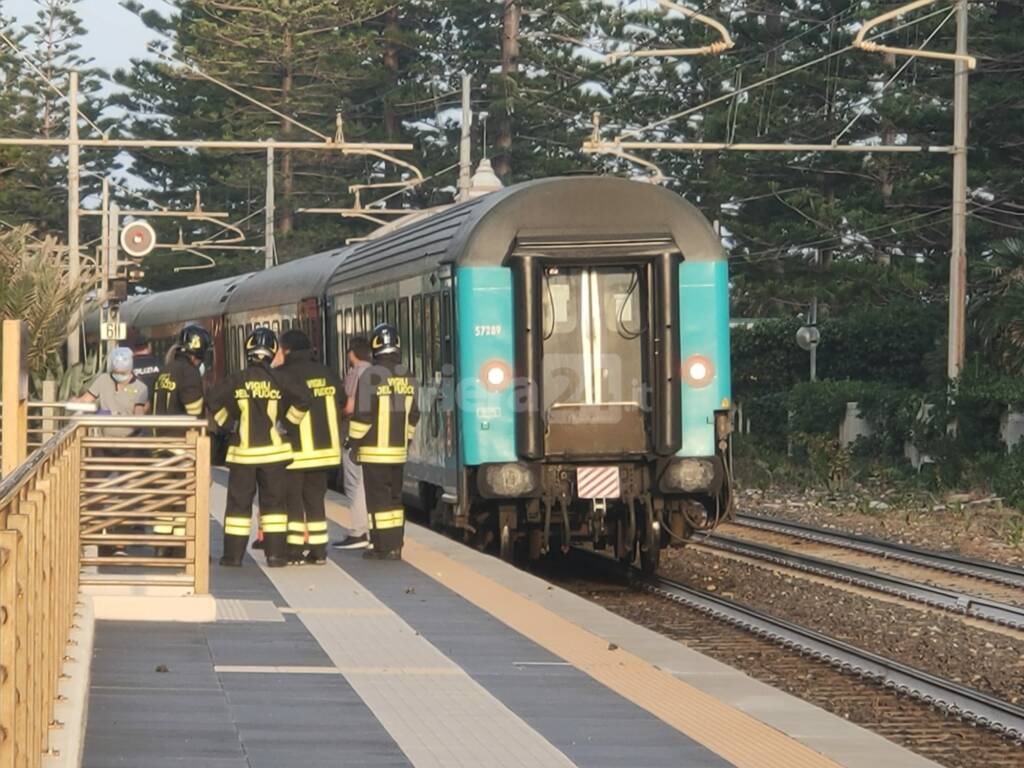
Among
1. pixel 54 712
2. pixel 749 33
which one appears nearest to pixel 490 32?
pixel 749 33

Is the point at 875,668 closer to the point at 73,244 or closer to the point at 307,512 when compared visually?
the point at 307,512

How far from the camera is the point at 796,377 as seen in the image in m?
43.6

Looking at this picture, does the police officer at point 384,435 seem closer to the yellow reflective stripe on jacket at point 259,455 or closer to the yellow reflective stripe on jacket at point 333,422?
the yellow reflective stripe on jacket at point 333,422

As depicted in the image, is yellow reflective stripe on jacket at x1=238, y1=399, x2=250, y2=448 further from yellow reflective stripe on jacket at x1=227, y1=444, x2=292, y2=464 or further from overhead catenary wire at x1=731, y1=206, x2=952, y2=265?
overhead catenary wire at x1=731, y1=206, x2=952, y2=265

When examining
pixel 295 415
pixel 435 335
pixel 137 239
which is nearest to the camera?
pixel 295 415

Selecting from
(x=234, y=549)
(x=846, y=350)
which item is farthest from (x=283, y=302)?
(x=846, y=350)

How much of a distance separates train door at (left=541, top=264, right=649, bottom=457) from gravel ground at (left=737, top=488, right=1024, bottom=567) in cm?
522

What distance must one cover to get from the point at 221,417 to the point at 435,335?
12.8 feet

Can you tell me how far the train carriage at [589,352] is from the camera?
16.6 meters

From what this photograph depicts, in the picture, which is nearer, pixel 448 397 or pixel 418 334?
pixel 448 397

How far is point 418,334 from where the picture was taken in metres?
18.9

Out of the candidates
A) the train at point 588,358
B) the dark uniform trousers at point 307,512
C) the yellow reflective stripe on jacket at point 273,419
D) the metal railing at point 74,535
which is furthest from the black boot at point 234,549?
the train at point 588,358

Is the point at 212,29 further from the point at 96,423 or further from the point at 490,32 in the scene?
the point at 96,423

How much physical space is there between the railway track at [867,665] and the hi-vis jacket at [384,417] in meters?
2.55
